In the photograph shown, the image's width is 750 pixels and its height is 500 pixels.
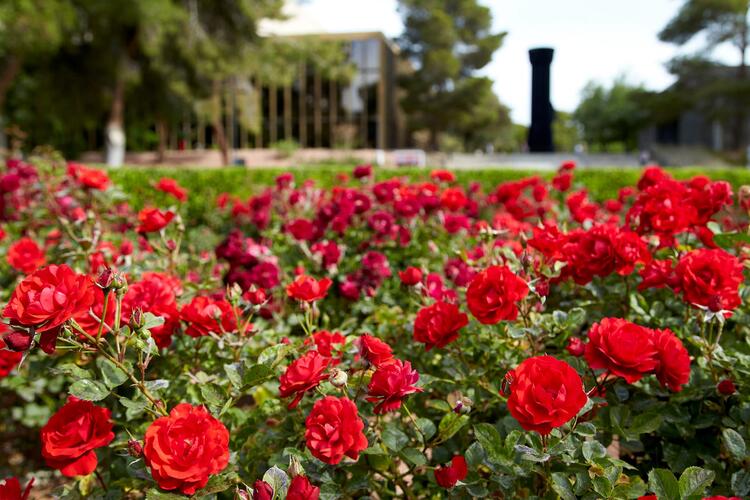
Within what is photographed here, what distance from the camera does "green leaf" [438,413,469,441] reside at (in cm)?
124

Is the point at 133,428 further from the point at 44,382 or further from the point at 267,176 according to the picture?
the point at 267,176

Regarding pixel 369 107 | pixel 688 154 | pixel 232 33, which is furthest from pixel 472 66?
pixel 232 33

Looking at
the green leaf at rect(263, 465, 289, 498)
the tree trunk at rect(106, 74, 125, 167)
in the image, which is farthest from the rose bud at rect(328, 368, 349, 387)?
the tree trunk at rect(106, 74, 125, 167)

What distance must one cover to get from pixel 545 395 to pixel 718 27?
30405 mm

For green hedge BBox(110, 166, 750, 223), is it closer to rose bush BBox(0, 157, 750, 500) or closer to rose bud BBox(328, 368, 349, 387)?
rose bush BBox(0, 157, 750, 500)

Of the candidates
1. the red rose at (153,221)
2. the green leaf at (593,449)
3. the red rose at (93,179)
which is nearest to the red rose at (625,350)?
the green leaf at (593,449)

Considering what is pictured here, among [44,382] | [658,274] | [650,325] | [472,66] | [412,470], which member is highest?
[472,66]

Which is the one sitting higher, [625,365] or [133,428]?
[625,365]

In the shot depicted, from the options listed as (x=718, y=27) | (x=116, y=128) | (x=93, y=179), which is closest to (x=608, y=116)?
(x=718, y=27)

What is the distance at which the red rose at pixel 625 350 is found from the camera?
1.09 metres

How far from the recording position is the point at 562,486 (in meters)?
1.09

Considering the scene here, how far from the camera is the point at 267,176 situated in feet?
30.4

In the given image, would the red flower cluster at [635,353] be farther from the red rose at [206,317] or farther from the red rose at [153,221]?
the red rose at [153,221]

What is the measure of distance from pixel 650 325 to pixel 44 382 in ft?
7.38
